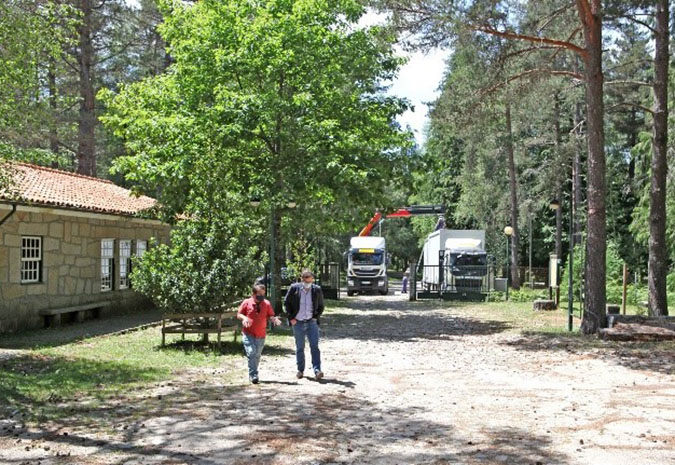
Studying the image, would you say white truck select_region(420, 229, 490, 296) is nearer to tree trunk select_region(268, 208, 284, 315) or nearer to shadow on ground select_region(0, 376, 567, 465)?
tree trunk select_region(268, 208, 284, 315)

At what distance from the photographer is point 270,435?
7.32 metres

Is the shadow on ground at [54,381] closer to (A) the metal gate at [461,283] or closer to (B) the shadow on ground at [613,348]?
(B) the shadow on ground at [613,348]

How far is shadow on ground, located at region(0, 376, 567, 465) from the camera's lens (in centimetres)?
656

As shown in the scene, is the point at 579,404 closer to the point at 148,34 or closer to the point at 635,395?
the point at 635,395

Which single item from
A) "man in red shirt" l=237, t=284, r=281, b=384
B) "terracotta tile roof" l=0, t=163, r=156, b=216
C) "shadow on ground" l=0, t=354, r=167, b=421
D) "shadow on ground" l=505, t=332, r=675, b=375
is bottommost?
"shadow on ground" l=0, t=354, r=167, b=421

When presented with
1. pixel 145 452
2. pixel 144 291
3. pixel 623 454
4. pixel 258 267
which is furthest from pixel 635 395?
pixel 144 291

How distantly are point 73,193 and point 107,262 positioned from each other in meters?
2.41

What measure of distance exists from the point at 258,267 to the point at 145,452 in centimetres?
791

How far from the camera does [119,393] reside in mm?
9602

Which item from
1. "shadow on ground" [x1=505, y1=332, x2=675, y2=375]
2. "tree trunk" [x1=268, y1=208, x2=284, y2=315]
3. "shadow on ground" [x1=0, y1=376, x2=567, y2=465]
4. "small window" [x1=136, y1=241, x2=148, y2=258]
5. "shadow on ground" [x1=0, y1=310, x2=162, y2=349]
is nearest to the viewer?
"shadow on ground" [x1=0, y1=376, x2=567, y2=465]

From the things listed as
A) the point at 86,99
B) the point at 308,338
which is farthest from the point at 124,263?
the point at 308,338

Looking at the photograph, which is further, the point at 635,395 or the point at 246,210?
the point at 246,210

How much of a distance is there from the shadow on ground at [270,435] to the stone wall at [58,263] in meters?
8.92

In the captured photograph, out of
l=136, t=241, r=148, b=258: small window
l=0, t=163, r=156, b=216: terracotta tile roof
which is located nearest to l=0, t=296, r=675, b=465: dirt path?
l=0, t=163, r=156, b=216: terracotta tile roof
